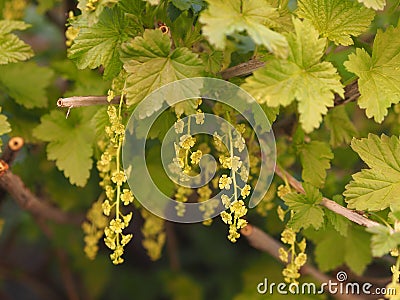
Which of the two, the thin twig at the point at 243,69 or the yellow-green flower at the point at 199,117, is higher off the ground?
the thin twig at the point at 243,69

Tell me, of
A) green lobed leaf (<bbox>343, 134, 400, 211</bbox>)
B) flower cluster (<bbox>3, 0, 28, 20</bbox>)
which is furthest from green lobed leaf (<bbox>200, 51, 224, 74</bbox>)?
flower cluster (<bbox>3, 0, 28, 20</bbox>)

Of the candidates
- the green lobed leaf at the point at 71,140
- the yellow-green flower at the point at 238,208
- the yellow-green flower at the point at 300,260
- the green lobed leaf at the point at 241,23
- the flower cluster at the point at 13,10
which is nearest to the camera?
the green lobed leaf at the point at 241,23

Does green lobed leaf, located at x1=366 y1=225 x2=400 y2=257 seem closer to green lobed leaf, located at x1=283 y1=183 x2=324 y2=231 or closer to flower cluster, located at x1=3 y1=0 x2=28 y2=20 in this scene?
green lobed leaf, located at x1=283 y1=183 x2=324 y2=231

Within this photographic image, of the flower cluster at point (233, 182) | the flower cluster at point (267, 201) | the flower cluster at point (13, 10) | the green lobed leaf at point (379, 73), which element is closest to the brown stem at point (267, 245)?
the flower cluster at point (267, 201)

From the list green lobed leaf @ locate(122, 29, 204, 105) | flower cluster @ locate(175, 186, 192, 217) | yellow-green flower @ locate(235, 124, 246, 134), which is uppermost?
green lobed leaf @ locate(122, 29, 204, 105)

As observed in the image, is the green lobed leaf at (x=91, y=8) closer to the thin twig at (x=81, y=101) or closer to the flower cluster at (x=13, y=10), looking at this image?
the thin twig at (x=81, y=101)

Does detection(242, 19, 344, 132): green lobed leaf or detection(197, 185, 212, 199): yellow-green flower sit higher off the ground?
detection(242, 19, 344, 132): green lobed leaf

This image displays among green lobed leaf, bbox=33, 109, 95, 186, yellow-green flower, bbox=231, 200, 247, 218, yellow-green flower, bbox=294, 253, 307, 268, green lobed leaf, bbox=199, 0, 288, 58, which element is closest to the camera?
green lobed leaf, bbox=199, 0, 288, 58
